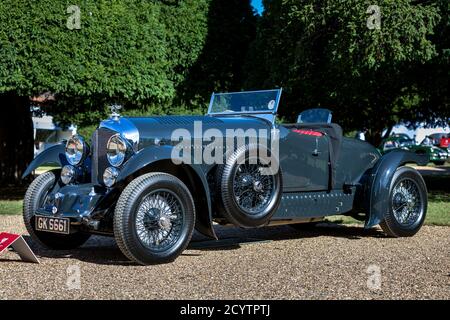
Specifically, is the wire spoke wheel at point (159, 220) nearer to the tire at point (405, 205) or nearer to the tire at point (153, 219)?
the tire at point (153, 219)

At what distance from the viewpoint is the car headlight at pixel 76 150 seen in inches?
260

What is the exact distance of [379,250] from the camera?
6805mm

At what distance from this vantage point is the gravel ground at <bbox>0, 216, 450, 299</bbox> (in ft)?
15.3

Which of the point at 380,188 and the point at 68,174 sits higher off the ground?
the point at 68,174

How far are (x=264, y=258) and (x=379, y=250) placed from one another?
1.42m

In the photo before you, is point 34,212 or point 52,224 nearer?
point 52,224

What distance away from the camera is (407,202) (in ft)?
26.1

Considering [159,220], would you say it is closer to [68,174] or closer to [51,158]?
[68,174]

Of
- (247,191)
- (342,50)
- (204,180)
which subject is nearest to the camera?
(204,180)

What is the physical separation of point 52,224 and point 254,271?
2044 mm

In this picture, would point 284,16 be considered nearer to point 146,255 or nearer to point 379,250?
point 379,250

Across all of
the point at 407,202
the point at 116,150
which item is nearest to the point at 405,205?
the point at 407,202

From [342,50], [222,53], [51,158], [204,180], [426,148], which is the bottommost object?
[426,148]
